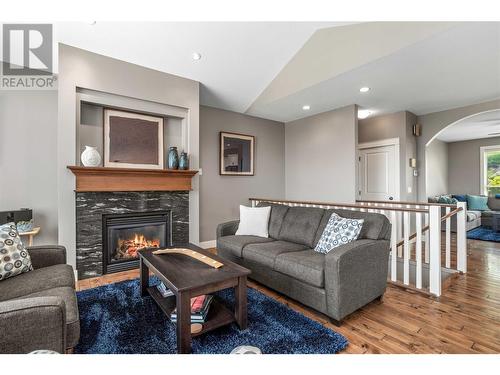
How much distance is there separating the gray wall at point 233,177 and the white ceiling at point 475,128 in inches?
133

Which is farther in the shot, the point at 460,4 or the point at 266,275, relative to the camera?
the point at 266,275

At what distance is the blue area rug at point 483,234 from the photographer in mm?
4922

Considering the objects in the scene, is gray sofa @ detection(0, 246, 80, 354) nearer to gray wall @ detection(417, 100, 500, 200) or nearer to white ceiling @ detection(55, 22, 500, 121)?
white ceiling @ detection(55, 22, 500, 121)

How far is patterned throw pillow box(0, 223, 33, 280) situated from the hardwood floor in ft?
3.10

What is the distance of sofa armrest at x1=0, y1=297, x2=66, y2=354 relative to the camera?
112cm

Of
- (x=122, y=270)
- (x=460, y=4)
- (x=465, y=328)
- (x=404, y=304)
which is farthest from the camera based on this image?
(x=122, y=270)

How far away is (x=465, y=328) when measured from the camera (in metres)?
1.91

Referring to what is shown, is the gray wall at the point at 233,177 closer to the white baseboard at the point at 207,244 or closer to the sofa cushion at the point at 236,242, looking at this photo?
the white baseboard at the point at 207,244

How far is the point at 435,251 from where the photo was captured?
8.16ft

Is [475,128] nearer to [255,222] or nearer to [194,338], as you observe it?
[255,222]

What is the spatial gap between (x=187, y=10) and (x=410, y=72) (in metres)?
2.91

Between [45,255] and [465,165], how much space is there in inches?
388
